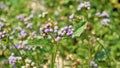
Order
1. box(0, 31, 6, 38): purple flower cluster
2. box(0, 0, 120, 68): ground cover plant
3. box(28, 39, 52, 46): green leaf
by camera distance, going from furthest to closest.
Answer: box(0, 31, 6, 38): purple flower cluster → box(0, 0, 120, 68): ground cover plant → box(28, 39, 52, 46): green leaf

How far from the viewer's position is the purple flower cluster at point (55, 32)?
125 inches

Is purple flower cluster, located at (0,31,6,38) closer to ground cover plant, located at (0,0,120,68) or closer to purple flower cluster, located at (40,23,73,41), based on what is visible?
ground cover plant, located at (0,0,120,68)

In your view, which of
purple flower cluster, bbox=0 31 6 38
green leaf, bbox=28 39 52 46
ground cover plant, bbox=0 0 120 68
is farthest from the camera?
purple flower cluster, bbox=0 31 6 38

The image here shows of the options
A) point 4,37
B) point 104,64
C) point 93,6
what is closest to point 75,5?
point 93,6

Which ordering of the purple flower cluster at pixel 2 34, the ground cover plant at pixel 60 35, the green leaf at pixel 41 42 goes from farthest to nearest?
the purple flower cluster at pixel 2 34 → the ground cover plant at pixel 60 35 → the green leaf at pixel 41 42

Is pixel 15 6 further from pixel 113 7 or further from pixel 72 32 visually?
pixel 72 32

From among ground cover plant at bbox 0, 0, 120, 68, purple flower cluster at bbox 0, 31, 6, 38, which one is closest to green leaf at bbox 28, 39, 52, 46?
ground cover plant at bbox 0, 0, 120, 68

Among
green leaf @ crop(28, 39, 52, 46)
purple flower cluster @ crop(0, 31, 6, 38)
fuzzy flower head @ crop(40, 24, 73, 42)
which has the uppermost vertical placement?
purple flower cluster @ crop(0, 31, 6, 38)

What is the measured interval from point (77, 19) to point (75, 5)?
2.55 meters

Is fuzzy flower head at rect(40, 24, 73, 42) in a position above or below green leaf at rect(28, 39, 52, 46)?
above

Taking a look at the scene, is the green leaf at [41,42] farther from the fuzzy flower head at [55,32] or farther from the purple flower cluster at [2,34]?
the purple flower cluster at [2,34]

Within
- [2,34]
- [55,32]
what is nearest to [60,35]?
[55,32]

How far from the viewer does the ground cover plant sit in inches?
129

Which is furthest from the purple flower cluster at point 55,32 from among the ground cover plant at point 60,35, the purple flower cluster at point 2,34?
the purple flower cluster at point 2,34
